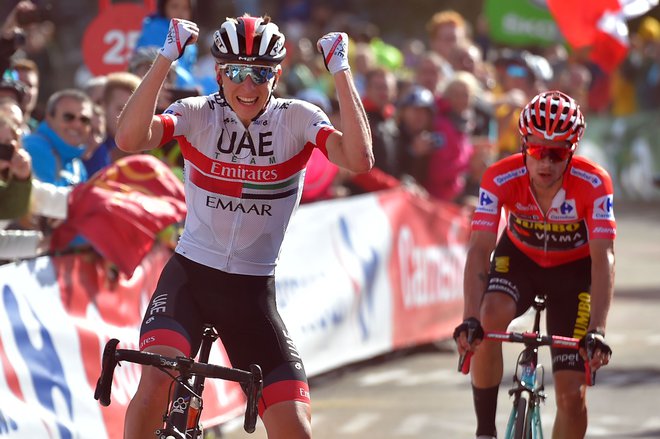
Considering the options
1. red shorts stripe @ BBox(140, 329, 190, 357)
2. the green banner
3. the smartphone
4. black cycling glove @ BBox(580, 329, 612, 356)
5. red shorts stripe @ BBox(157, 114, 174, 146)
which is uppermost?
the green banner

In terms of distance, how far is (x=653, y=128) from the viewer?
82.0 feet

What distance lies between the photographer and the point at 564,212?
719 centimetres

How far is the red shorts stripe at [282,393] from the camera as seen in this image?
19.2 ft

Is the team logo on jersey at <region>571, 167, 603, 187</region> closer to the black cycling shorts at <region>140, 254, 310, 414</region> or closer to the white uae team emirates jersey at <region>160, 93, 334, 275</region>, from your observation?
the white uae team emirates jersey at <region>160, 93, 334, 275</region>

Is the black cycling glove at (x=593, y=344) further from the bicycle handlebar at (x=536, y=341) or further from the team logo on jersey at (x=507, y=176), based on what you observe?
the team logo on jersey at (x=507, y=176)

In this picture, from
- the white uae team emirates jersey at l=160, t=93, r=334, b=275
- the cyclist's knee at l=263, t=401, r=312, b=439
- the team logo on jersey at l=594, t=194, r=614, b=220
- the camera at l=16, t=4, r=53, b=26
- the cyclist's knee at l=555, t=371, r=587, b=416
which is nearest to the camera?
the cyclist's knee at l=263, t=401, r=312, b=439

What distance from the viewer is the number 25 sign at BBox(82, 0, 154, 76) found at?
10.9 metres

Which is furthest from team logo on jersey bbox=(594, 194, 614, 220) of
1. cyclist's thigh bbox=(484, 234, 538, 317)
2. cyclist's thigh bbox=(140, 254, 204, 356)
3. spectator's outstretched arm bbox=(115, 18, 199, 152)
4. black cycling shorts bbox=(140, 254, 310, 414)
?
spectator's outstretched arm bbox=(115, 18, 199, 152)

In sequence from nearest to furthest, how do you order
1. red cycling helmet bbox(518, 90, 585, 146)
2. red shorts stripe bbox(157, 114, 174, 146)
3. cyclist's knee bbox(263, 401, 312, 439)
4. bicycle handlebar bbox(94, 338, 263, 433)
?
bicycle handlebar bbox(94, 338, 263, 433) < cyclist's knee bbox(263, 401, 312, 439) < red shorts stripe bbox(157, 114, 174, 146) < red cycling helmet bbox(518, 90, 585, 146)

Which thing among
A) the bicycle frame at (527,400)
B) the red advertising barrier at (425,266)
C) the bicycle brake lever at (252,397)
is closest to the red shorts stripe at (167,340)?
the bicycle brake lever at (252,397)

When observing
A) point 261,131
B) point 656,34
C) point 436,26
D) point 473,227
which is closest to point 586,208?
point 473,227

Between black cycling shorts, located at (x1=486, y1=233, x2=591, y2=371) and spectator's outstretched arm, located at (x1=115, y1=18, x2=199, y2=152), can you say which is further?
black cycling shorts, located at (x1=486, y1=233, x2=591, y2=371)

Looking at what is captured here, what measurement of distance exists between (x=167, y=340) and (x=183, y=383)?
316mm

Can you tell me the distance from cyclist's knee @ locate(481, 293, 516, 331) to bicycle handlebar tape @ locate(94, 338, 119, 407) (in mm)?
2305
